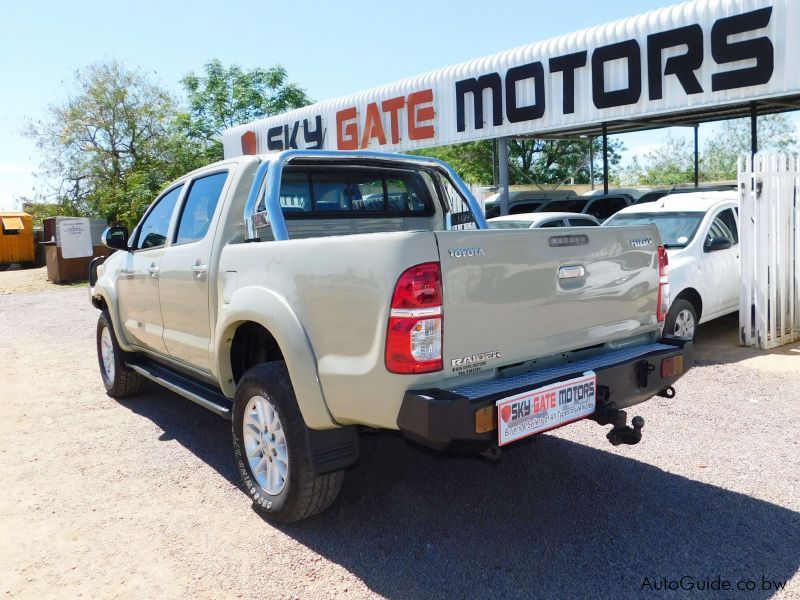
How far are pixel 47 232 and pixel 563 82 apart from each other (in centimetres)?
1832

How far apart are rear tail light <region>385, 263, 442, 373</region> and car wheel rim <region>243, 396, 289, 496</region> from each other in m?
0.90

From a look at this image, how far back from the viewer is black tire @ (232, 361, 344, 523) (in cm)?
328

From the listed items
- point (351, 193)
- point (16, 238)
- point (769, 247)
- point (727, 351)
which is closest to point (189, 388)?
point (351, 193)

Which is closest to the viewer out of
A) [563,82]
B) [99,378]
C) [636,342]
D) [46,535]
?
[46,535]

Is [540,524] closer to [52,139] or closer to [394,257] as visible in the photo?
[394,257]

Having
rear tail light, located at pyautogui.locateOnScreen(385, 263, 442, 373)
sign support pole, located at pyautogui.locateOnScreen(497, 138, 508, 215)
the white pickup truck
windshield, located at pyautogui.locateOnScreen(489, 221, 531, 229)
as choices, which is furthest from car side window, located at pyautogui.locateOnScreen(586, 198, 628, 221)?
rear tail light, located at pyautogui.locateOnScreen(385, 263, 442, 373)

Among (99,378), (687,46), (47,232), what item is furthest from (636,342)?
(47,232)

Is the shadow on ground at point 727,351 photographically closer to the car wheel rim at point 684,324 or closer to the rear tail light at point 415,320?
the car wheel rim at point 684,324

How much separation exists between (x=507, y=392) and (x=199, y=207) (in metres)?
2.70

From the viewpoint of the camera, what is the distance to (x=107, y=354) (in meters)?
6.39

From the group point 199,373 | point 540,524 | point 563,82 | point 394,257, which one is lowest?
point 540,524

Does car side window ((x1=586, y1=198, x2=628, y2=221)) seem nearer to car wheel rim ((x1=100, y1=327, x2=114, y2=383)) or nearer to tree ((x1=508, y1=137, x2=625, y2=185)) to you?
car wheel rim ((x1=100, y1=327, x2=114, y2=383))

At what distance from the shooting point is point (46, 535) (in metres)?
3.59

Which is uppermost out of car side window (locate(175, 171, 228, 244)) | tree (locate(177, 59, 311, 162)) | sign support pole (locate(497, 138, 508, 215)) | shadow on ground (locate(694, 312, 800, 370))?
tree (locate(177, 59, 311, 162))
